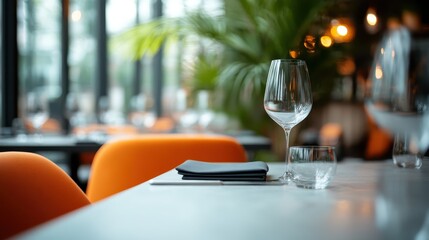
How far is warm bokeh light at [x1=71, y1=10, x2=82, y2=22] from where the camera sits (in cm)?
610

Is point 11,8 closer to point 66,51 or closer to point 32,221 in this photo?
point 66,51

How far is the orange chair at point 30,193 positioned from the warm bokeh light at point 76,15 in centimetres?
520

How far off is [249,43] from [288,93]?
8.76 feet

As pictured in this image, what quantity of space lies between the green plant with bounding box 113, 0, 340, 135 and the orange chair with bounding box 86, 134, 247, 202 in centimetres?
188

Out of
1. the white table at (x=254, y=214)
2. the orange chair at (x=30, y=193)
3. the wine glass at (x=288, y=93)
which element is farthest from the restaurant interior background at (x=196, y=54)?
the white table at (x=254, y=214)

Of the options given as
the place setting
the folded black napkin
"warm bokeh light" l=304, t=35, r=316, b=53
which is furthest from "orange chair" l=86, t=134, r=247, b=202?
"warm bokeh light" l=304, t=35, r=316, b=53

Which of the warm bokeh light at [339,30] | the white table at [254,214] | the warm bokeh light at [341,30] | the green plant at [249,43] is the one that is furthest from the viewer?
the warm bokeh light at [341,30]

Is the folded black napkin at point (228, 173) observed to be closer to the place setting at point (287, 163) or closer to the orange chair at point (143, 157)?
the place setting at point (287, 163)

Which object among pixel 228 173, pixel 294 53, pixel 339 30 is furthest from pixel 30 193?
pixel 339 30

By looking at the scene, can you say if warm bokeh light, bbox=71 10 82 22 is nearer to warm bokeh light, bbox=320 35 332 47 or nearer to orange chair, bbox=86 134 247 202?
warm bokeh light, bbox=320 35 332 47

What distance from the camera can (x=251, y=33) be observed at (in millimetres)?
3883

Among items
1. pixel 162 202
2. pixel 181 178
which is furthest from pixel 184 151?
pixel 162 202

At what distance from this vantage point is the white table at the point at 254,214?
589mm

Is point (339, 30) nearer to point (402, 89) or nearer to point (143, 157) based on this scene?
point (143, 157)
